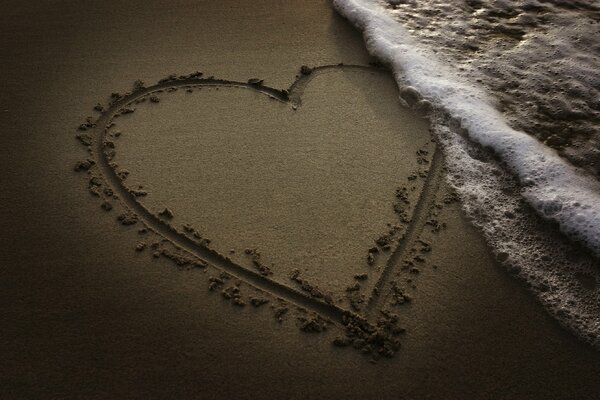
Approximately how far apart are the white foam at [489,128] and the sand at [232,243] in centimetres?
23

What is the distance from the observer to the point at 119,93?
2887 mm

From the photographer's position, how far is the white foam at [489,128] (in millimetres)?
2586

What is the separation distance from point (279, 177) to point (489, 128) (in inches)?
47.7

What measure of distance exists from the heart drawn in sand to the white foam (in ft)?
0.99

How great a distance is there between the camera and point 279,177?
2.61 meters

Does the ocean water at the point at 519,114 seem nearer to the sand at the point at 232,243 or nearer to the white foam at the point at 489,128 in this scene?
the white foam at the point at 489,128

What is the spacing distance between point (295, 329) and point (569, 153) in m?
1.81

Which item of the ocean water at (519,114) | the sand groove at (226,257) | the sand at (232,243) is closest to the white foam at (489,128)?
the ocean water at (519,114)

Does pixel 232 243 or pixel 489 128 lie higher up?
pixel 489 128

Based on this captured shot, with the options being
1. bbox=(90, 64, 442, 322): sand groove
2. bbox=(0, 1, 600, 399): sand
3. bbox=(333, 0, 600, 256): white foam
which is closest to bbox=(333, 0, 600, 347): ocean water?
bbox=(333, 0, 600, 256): white foam

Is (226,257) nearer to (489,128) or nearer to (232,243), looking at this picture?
(232,243)

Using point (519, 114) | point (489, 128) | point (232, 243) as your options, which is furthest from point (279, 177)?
point (519, 114)

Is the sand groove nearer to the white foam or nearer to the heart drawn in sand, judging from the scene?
the heart drawn in sand

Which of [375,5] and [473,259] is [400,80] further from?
[473,259]
